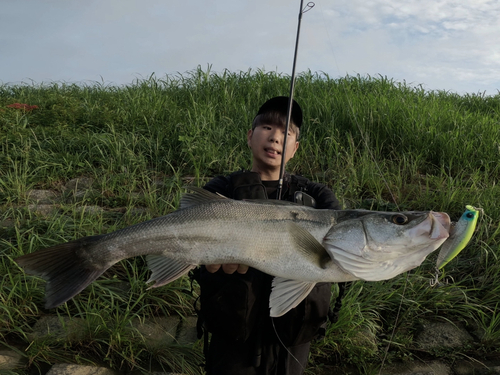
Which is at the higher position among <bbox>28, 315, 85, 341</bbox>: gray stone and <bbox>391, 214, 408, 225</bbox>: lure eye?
<bbox>391, 214, 408, 225</bbox>: lure eye

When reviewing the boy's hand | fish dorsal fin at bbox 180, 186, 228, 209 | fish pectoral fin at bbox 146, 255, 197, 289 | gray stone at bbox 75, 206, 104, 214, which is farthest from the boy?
gray stone at bbox 75, 206, 104, 214

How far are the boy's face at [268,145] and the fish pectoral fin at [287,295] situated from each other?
3.54 feet

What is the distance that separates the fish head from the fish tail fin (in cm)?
114

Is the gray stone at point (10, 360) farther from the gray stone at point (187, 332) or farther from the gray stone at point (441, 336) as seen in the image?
the gray stone at point (441, 336)

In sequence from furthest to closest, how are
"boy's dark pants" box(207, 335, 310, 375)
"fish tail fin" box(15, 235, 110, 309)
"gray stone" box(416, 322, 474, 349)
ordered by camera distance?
"gray stone" box(416, 322, 474, 349) → "boy's dark pants" box(207, 335, 310, 375) → "fish tail fin" box(15, 235, 110, 309)

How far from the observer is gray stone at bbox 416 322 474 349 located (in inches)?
125

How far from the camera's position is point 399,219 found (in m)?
1.80

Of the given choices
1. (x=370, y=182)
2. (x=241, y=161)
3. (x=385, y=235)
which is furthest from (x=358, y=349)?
(x=241, y=161)

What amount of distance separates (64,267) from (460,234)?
182 cm

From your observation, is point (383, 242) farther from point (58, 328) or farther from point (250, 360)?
point (58, 328)

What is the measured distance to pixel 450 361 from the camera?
3.09 m

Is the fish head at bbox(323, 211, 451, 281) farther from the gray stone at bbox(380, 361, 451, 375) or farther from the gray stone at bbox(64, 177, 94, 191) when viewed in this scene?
the gray stone at bbox(64, 177, 94, 191)

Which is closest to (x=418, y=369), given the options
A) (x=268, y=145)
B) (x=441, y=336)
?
(x=441, y=336)

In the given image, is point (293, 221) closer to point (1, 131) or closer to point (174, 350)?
point (174, 350)
